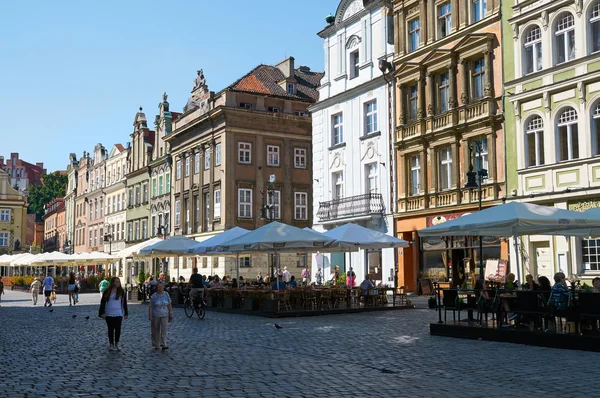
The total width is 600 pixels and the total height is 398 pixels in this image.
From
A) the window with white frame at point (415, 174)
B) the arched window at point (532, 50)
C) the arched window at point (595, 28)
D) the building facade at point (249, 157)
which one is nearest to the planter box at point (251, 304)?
the window with white frame at point (415, 174)

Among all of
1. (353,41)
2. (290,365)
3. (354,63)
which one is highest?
(353,41)

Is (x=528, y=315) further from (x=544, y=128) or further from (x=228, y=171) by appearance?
(x=228, y=171)

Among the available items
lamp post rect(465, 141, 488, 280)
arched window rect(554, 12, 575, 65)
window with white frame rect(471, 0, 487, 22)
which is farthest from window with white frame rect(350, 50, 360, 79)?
arched window rect(554, 12, 575, 65)

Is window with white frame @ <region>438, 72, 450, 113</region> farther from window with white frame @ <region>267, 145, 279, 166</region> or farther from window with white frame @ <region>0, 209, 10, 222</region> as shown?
window with white frame @ <region>0, 209, 10, 222</region>

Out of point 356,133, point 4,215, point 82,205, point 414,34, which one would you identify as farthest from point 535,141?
point 4,215

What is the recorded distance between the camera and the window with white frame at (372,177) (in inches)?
1444

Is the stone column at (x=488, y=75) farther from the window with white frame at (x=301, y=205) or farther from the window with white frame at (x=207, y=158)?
the window with white frame at (x=207, y=158)

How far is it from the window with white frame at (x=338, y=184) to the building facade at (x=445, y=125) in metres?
4.90

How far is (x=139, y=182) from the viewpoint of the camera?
68562mm

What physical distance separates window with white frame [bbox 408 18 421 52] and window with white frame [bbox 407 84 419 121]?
197 centimetres

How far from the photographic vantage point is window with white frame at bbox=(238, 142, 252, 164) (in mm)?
50844

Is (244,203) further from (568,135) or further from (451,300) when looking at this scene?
(451,300)

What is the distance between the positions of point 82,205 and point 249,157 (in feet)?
145

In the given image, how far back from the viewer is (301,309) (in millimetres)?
24609
